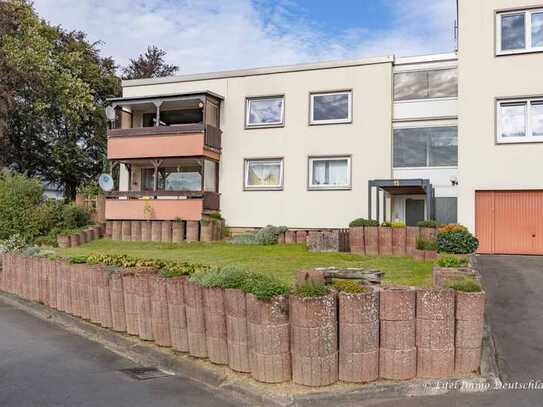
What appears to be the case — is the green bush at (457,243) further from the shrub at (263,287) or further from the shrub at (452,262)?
the shrub at (263,287)

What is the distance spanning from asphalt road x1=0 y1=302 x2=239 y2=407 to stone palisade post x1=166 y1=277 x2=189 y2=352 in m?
0.66

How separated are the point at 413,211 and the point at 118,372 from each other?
1606 cm

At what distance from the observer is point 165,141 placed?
75.9ft

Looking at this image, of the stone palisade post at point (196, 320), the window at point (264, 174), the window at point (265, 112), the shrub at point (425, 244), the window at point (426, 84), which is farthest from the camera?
the window at point (265, 112)

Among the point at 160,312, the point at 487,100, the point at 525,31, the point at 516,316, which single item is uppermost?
the point at 525,31

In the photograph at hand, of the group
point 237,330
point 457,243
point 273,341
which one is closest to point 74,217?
point 457,243

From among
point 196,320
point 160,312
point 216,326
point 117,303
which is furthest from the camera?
point 117,303

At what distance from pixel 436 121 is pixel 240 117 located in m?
8.41

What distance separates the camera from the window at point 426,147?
795 inches

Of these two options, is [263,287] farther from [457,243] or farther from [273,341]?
[457,243]

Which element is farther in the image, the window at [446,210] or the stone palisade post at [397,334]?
the window at [446,210]

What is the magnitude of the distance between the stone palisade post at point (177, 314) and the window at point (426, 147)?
49.0ft

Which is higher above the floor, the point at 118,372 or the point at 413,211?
the point at 413,211

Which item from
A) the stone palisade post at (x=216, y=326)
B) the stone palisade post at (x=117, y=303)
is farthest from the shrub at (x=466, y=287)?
the stone palisade post at (x=117, y=303)
